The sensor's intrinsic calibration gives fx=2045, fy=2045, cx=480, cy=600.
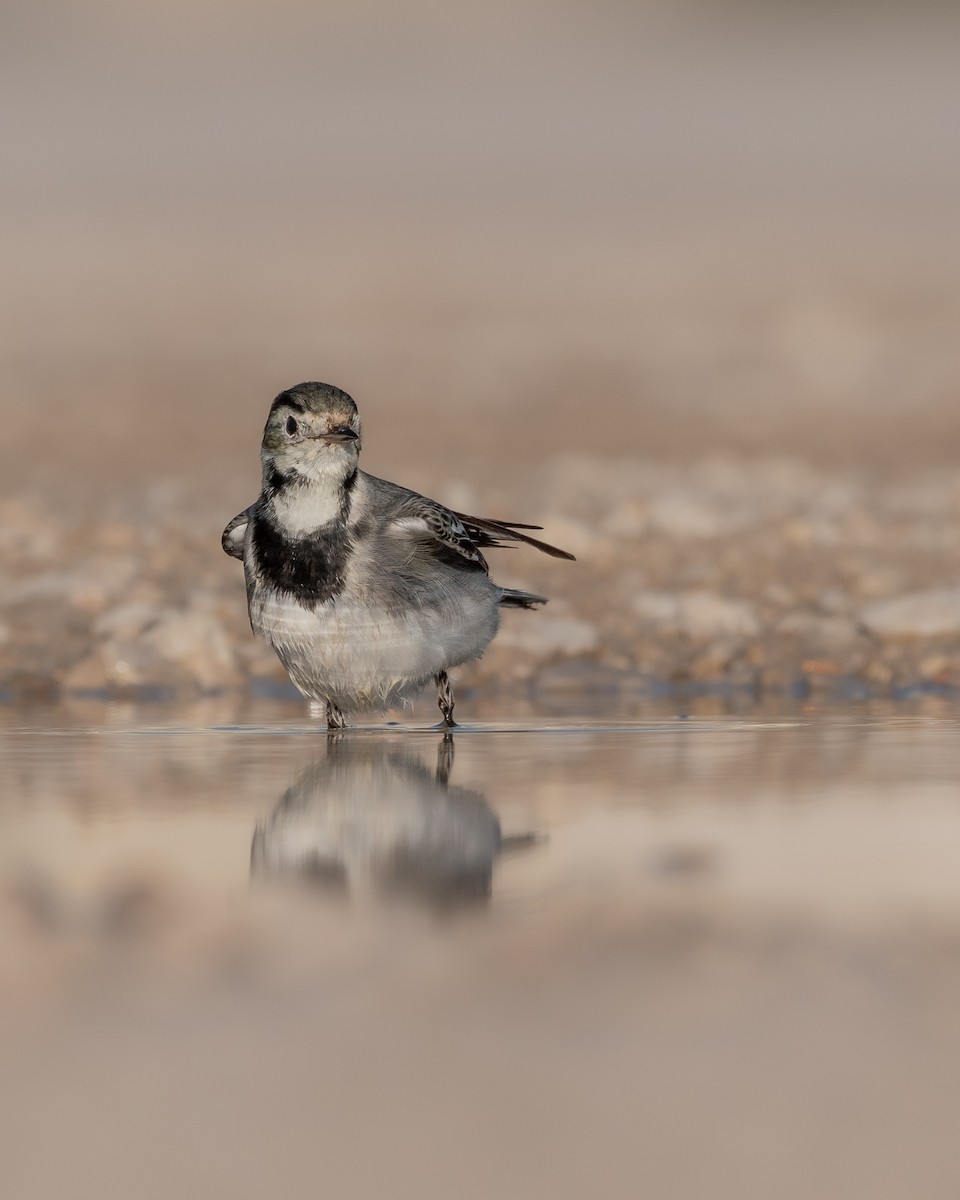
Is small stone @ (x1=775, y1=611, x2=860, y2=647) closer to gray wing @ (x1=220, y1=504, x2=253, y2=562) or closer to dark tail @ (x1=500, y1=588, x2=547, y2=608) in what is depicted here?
dark tail @ (x1=500, y1=588, x2=547, y2=608)

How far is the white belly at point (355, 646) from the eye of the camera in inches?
253

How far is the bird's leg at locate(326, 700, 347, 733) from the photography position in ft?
22.6

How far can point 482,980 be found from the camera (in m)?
3.06

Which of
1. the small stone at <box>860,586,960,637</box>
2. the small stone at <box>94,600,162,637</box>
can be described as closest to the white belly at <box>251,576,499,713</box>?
the small stone at <box>94,600,162,637</box>

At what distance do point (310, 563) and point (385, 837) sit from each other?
7.35 ft

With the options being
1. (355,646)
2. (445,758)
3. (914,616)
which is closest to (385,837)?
(445,758)

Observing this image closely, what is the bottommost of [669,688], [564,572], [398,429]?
[669,688]

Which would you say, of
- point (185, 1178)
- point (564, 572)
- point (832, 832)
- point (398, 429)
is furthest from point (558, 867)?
point (398, 429)

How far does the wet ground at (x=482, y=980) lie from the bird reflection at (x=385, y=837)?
1cm

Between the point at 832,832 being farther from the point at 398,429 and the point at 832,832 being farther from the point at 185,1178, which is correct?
the point at 398,429

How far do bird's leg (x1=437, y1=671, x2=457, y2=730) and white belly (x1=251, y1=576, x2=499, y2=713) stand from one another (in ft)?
0.83

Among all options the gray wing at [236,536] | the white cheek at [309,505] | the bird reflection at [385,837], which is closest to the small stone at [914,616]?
the gray wing at [236,536]

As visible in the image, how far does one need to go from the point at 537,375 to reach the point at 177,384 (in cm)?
342

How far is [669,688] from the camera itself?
8.67 metres
